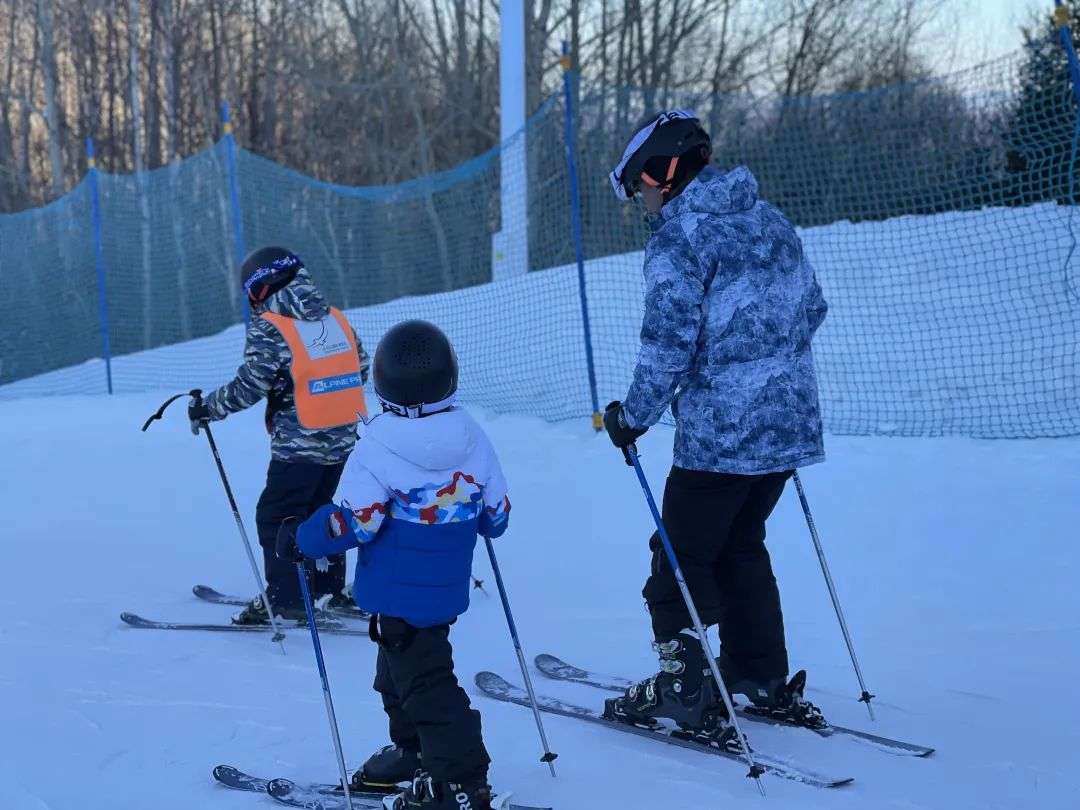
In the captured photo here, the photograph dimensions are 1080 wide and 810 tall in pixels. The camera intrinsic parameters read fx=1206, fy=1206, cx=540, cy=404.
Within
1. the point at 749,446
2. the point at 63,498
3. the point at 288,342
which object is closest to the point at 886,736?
the point at 749,446

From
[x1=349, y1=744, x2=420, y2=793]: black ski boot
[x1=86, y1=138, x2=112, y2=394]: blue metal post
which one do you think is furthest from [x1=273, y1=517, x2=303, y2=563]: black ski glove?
[x1=86, y1=138, x2=112, y2=394]: blue metal post

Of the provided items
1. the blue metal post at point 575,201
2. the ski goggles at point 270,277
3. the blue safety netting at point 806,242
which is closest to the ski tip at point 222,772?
the ski goggles at point 270,277

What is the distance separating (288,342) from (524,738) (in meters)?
1.90

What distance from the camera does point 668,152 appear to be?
3.41 m

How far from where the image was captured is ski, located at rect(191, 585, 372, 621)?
16.6 ft

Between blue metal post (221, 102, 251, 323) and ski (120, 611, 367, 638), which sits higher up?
blue metal post (221, 102, 251, 323)

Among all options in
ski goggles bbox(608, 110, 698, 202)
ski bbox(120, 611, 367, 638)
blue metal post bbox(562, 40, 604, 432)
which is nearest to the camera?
ski goggles bbox(608, 110, 698, 202)

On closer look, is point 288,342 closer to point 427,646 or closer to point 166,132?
point 427,646

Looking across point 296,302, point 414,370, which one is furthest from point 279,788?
point 296,302

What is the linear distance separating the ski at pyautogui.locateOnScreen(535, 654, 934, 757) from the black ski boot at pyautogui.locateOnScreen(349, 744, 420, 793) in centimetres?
99

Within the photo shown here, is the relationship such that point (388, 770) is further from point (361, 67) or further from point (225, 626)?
point (361, 67)

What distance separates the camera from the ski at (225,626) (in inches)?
190

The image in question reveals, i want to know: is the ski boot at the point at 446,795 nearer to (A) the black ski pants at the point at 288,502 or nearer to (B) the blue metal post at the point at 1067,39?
(A) the black ski pants at the point at 288,502

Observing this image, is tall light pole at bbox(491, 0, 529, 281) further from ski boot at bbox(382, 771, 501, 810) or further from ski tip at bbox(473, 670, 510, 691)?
ski boot at bbox(382, 771, 501, 810)
